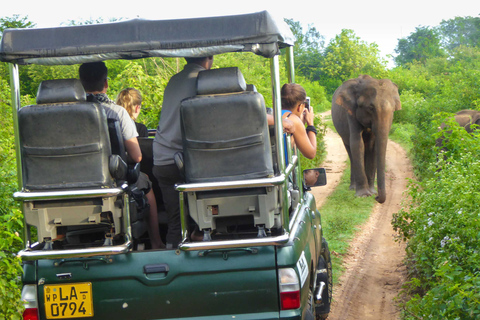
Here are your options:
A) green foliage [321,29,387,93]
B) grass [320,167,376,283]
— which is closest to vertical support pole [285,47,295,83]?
Result: grass [320,167,376,283]

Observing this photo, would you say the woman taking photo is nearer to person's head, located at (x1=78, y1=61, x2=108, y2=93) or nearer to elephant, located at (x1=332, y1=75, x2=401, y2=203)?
person's head, located at (x1=78, y1=61, x2=108, y2=93)

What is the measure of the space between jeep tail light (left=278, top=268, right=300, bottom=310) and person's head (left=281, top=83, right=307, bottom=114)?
1.76 metres

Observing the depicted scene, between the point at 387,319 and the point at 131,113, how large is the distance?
2.87m

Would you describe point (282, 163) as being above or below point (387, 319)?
above

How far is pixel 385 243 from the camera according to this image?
8.52 m

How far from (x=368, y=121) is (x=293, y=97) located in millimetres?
7529

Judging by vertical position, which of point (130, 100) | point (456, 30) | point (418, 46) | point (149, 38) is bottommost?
point (130, 100)

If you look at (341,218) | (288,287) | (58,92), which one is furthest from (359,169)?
(58,92)

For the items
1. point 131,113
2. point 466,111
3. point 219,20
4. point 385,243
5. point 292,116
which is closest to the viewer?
point 219,20

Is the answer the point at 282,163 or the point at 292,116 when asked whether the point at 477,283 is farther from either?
the point at 292,116

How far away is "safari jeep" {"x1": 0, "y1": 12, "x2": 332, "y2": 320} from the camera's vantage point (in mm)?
3428

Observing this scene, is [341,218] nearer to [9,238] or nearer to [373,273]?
[373,273]

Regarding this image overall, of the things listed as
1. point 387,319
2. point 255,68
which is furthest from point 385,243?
point 255,68

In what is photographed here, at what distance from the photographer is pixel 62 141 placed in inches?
137
